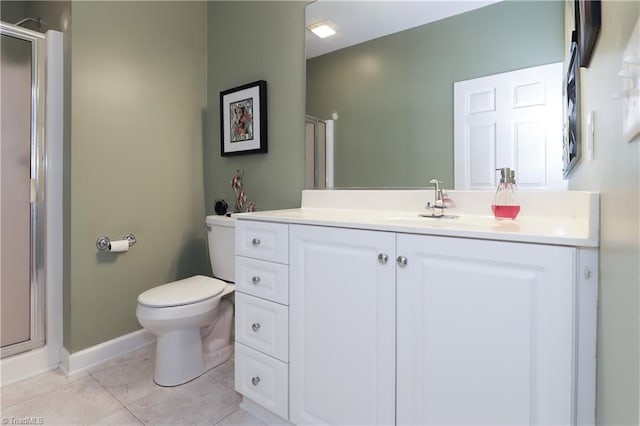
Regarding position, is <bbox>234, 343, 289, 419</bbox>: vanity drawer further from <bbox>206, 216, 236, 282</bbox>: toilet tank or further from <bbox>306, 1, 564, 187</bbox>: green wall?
<bbox>306, 1, 564, 187</bbox>: green wall

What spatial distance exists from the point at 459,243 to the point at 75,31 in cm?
212

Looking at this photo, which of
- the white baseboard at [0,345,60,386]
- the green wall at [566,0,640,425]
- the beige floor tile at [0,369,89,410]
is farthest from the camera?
the white baseboard at [0,345,60,386]

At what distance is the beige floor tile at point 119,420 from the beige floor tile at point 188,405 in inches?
0.9

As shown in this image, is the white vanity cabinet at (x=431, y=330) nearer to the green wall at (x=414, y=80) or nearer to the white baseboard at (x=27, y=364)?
the green wall at (x=414, y=80)

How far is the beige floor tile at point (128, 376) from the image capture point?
1656mm

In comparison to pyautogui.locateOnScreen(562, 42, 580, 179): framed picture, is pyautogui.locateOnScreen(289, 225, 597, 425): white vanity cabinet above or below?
below

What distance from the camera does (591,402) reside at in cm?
81

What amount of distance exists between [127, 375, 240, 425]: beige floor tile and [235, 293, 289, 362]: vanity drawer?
0.36 meters

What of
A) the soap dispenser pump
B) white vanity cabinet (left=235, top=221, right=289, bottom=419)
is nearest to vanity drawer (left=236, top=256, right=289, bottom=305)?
white vanity cabinet (left=235, top=221, right=289, bottom=419)

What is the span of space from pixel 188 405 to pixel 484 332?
136cm

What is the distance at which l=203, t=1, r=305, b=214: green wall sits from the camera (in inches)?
76.9

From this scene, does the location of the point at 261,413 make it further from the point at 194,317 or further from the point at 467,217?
the point at 467,217

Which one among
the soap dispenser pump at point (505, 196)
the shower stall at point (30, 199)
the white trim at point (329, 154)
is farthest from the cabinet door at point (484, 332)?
the shower stall at point (30, 199)

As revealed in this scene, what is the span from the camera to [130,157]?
203cm
